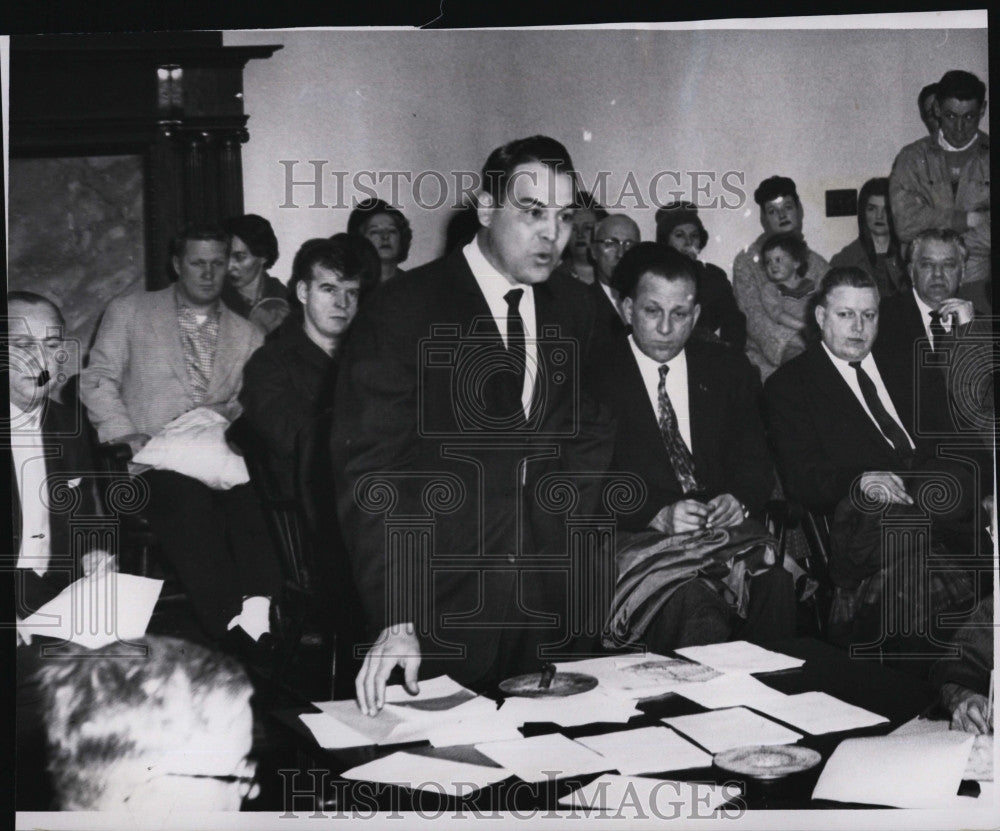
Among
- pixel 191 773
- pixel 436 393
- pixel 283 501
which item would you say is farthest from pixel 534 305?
pixel 191 773

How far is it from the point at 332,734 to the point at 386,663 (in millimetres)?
291

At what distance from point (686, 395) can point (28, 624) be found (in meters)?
2.20

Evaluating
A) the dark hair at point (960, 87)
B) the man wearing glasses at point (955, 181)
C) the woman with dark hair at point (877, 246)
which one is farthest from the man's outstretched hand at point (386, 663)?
the dark hair at point (960, 87)

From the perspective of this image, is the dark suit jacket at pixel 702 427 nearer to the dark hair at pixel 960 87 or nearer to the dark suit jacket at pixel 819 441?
the dark suit jacket at pixel 819 441

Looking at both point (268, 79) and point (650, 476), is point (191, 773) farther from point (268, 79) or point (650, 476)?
point (268, 79)

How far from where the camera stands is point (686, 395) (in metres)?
4.23

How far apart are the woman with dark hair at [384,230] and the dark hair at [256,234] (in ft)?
0.80

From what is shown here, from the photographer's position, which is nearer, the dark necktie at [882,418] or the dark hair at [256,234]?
the dark hair at [256,234]

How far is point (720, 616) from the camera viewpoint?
4195mm

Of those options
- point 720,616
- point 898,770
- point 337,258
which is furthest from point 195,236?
point 898,770

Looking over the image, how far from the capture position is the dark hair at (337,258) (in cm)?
411

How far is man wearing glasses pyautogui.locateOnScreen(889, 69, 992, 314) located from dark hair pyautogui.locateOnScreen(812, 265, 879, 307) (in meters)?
0.17

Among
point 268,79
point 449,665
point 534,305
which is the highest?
point 268,79

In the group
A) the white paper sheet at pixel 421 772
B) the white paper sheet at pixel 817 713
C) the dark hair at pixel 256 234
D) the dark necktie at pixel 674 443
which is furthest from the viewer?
the dark necktie at pixel 674 443
